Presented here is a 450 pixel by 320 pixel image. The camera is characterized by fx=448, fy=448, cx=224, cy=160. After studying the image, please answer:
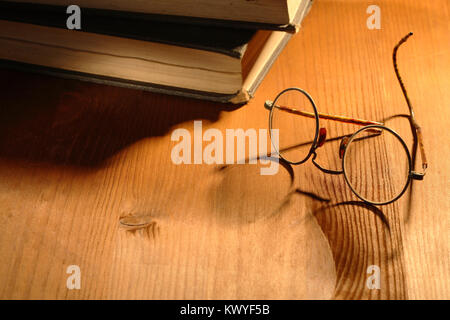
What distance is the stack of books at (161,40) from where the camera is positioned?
0.63 meters

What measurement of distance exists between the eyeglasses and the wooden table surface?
0.02 m

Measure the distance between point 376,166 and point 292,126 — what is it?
13 centimetres

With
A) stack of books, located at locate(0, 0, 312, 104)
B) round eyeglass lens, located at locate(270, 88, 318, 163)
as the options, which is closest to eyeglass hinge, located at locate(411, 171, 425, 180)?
round eyeglass lens, located at locate(270, 88, 318, 163)

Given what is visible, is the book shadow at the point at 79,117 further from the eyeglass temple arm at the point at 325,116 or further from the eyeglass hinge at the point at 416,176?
the eyeglass hinge at the point at 416,176

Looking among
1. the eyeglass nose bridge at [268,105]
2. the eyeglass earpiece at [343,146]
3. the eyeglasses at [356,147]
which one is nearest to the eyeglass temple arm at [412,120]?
the eyeglasses at [356,147]

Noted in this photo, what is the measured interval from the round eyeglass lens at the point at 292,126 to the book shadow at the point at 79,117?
8cm

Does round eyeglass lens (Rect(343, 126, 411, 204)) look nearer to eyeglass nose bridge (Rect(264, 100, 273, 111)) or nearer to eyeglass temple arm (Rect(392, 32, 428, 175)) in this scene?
eyeglass temple arm (Rect(392, 32, 428, 175))

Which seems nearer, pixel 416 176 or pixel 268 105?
pixel 416 176

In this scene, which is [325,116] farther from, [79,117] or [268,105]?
[79,117]

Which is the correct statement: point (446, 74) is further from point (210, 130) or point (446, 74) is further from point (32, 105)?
point (32, 105)

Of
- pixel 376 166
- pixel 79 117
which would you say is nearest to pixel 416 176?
pixel 376 166

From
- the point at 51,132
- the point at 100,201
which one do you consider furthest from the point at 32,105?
the point at 100,201

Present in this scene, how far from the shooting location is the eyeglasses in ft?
1.96

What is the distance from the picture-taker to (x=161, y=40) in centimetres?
64
